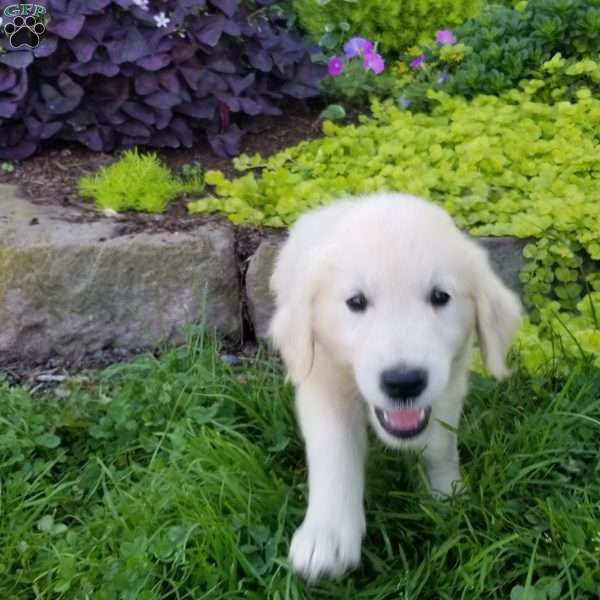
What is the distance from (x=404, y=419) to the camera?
2316 mm

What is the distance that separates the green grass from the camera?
2389 mm

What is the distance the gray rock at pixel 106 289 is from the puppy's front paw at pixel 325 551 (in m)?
1.44

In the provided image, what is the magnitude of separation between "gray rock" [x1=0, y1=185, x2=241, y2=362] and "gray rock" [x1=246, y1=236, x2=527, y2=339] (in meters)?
0.08

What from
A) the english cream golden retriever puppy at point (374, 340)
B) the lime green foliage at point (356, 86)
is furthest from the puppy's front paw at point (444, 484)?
the lime green foliage at point (356, 86)

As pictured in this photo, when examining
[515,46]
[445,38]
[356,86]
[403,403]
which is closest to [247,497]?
[403,403]

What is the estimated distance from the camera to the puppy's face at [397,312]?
2.14m

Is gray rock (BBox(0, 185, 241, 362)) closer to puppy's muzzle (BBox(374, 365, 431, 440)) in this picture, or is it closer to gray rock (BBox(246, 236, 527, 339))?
gray rock (BBox(246, 236, 527, 339))

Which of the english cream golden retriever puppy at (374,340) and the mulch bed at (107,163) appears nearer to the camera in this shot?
the english cream golden retriever puppy at (374,340)

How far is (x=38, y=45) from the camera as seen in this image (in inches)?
160

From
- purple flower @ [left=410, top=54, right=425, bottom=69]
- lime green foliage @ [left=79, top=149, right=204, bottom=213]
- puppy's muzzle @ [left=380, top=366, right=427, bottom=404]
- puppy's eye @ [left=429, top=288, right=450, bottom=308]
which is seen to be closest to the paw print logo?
lime green foliage @ [left=79, top=149, right=204, bottom=213]

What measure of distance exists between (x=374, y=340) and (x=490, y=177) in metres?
2.03

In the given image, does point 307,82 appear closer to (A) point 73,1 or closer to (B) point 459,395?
(A) point 73,1

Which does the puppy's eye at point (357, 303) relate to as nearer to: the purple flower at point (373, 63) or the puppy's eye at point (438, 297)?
the puppy's eye at point (438, 297)

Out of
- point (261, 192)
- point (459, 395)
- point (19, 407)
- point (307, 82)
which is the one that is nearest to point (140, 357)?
point (19, 407)
